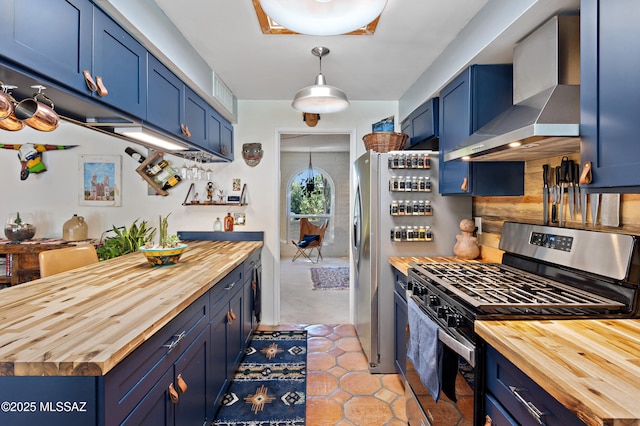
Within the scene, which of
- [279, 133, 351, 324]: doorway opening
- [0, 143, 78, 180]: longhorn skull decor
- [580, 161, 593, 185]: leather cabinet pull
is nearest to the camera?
[580, 161, 593, 185]: leather cabinet pull

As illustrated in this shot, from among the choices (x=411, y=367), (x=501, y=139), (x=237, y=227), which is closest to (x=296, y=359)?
(x=411, y=367)

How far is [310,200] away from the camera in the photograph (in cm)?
795

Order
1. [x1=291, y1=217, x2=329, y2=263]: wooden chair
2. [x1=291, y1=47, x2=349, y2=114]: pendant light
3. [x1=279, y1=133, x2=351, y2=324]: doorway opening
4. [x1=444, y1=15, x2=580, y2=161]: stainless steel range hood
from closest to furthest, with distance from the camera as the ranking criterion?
[x1=444, y1=15, x2=580, y2=161]: stainless steel range hood, [x1=291, y1=47, x2=349, y2=114]: pendant light, [x1=291, y1=217, x2=329, y2=263]: wooden chair, [x1=279, y1=133, x2=351, y2=324]: doorway opening

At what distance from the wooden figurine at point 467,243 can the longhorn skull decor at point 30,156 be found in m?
3.86

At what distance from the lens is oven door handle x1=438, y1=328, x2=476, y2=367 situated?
1230 mm

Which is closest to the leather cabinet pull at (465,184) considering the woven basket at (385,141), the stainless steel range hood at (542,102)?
the stainless steel range hood at (542,102)

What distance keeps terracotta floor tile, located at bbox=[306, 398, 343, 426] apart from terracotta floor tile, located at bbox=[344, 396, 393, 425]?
6cm

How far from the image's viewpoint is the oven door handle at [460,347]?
1.23m

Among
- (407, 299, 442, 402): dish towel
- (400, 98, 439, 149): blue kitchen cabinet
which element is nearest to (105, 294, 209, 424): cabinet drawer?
(407, 299, 442, 402): dish towel

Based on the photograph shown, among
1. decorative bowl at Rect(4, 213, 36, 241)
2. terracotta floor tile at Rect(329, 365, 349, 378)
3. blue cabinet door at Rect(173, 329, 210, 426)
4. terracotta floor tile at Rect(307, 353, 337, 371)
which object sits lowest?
terracotta floor tile at Rect(329, 365, 349, 378)

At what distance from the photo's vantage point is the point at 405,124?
343cm

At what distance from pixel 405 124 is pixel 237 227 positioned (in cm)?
207

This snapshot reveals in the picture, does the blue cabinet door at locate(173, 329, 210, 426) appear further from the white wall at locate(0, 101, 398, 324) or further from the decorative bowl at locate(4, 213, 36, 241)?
the decorative bowl at locate(4, 213, 36, 241)

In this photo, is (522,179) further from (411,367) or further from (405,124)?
(405,124)
